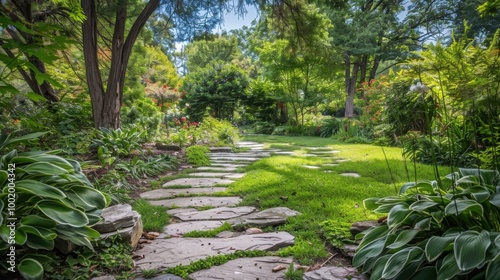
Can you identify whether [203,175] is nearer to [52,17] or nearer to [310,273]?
[310,273]

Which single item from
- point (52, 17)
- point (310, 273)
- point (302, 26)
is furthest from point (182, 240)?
point (52, 17)

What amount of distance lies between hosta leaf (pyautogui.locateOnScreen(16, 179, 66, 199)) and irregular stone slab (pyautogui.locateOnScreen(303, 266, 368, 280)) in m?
1.32

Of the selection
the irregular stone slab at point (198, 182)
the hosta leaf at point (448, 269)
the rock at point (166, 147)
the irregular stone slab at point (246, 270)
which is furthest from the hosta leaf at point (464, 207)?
the rock at point (166, 147)

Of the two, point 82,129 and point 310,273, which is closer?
point 310,273

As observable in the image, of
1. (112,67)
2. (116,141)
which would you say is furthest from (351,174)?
(112,67)

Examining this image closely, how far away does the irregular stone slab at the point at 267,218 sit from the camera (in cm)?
224

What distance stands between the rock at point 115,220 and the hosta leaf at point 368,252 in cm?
138

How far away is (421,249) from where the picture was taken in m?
1.35

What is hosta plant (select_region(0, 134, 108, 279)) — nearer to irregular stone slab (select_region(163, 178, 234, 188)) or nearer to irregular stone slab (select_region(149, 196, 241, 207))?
irregular stone slab (select_region(149, 196, 241, 207))

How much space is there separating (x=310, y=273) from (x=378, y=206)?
70cm

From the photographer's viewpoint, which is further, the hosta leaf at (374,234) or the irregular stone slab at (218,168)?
the irregular stone slab at (218,168)

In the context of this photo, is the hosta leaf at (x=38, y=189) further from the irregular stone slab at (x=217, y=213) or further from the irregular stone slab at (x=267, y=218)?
the irregular stone slab at (x=267, y=218)

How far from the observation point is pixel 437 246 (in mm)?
1258

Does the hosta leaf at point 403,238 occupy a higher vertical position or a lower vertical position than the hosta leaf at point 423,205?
lower
